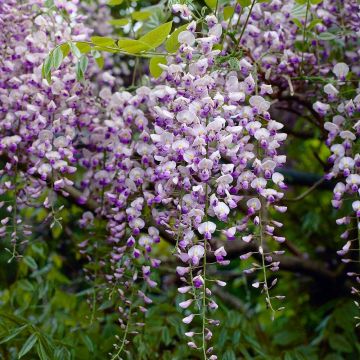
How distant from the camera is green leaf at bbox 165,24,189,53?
1222mm

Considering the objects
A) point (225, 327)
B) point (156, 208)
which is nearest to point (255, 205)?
point (156, 208)

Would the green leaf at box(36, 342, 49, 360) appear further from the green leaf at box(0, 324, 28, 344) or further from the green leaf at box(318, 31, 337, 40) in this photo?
the green leaf at box(318, 31, 337, 40)

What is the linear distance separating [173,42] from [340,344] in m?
1.07

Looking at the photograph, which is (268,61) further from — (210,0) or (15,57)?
(15,57)

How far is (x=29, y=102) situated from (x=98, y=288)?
49 centimetres

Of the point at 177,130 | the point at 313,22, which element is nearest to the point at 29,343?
the point at 177,130

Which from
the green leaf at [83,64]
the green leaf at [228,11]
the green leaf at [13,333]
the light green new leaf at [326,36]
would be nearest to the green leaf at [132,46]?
the green leaf at [83,64]

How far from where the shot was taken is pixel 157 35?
1218 millimetres

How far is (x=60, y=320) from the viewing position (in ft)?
5.77

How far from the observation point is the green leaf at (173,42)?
122cm

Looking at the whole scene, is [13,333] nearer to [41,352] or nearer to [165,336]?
[41,352]

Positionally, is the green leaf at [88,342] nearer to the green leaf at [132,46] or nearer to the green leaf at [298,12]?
the green leaf at [132,46]

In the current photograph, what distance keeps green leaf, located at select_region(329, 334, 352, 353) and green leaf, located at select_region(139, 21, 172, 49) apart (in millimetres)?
1073

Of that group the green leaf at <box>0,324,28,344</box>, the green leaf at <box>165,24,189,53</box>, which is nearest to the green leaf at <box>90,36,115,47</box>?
the green leaf at <box>165,24,189,53</box>
